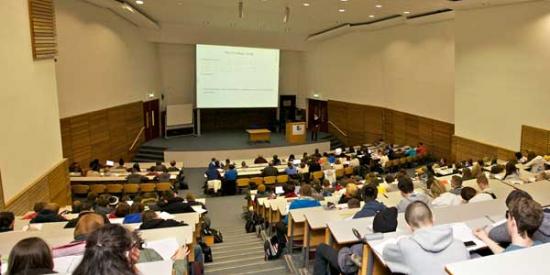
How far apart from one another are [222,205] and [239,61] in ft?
34.0

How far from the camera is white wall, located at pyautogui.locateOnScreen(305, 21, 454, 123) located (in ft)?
49.8

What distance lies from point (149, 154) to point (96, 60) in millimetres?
4763

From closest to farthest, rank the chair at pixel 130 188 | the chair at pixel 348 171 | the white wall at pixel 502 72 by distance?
the white wall at pixel 502 72
the chair at pixel 130 188
the chair at pixel 348 171

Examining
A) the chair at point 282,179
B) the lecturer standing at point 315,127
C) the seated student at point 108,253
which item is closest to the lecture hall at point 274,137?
the seated student at point 108,253

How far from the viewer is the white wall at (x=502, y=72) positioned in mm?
10758

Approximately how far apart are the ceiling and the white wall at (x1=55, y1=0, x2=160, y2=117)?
130 cm

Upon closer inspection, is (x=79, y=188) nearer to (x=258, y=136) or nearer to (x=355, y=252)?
(x=258, y=136)

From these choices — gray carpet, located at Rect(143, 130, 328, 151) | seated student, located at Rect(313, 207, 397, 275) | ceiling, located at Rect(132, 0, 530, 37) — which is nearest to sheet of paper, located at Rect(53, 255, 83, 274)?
seated student, located at Rect(313, 207, 397, 275)

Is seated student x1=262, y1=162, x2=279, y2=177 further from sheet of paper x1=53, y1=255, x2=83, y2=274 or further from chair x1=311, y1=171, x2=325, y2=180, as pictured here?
sheet of paper x1=53, y1=255, x2=83, y2=274

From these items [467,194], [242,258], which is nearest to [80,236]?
[242,258]

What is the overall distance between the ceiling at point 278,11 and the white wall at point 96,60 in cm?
130

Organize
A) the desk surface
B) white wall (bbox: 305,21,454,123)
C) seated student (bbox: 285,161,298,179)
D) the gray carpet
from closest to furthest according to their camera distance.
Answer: the desk surface
seated student (bbox: 285,161,298,179)
white wall (bbox: 305,21,454,123)
the gray carpet

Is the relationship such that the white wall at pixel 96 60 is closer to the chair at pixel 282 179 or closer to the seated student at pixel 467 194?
the chair at pixel 282 179

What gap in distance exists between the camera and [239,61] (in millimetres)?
20109
